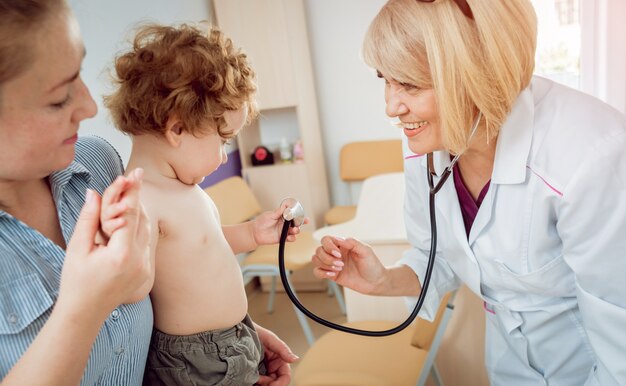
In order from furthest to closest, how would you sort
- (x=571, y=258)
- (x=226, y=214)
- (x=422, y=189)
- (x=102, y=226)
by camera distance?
1. (x=226, y=214)
2. (x=422, y=189)
3. (x=571, y=258)
4. (x=102, y=226)

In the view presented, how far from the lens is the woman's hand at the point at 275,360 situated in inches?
39.4

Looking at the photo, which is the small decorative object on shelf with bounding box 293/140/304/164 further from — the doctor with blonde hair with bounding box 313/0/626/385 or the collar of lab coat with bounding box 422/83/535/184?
the collar of lab coat with bounding box 422/83/535/184

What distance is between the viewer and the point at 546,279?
1022 mm

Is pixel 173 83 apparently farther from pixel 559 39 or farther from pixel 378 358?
pixel 559 39

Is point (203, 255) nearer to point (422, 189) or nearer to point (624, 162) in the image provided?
point (422, 189)

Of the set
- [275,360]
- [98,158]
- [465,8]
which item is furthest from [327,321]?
[465,8]

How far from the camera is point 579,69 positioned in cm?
307

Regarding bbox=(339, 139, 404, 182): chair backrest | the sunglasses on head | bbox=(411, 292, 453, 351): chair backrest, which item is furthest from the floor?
the sunglasses on head

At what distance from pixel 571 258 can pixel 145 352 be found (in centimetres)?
72

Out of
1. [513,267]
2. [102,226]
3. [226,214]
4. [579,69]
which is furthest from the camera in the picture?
[579,69]

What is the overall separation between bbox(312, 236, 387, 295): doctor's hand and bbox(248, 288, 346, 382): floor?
1605 millimetres

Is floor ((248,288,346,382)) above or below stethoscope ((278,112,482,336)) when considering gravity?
below

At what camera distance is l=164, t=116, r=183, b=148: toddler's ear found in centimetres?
92

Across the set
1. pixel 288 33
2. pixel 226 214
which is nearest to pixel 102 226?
pixel 226 214
